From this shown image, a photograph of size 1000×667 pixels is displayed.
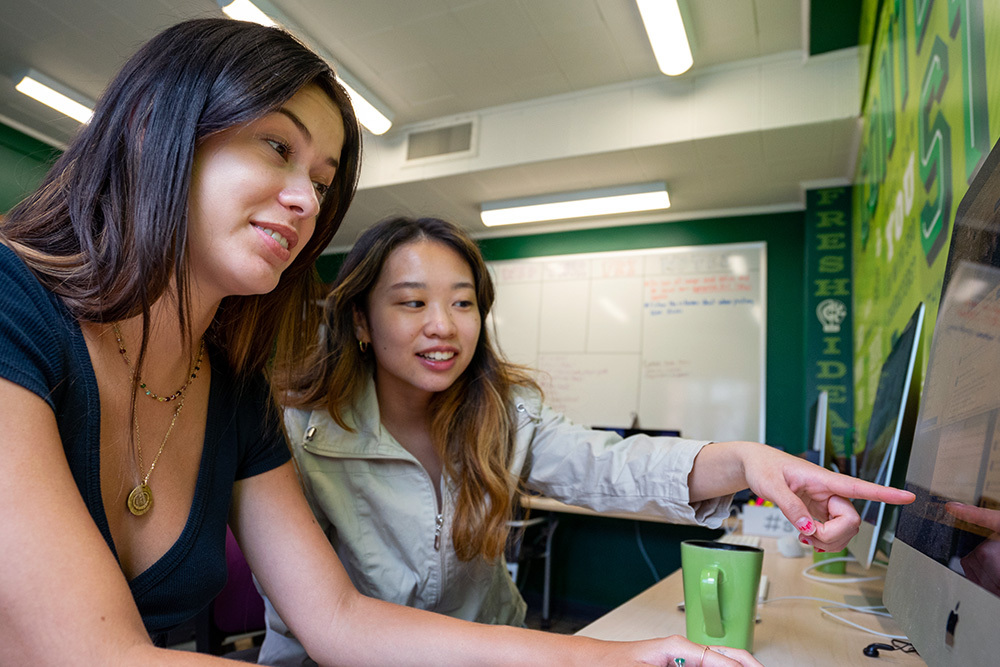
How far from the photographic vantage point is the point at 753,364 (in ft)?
13.0

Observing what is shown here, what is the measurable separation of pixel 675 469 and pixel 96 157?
885 millimetres

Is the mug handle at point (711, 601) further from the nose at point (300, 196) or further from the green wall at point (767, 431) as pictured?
the green wall at point (767, 431)

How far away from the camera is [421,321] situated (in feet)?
4.01

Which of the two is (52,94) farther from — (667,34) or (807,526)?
(807,526)

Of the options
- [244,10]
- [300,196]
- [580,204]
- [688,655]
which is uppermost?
[244,10]

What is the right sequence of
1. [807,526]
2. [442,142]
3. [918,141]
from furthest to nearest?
[442,142] < [918,141] < [807,526]

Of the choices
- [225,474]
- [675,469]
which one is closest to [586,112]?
[675,469]

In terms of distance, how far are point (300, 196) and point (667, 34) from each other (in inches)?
99.6

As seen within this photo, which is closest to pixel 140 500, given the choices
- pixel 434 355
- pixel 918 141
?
pixel 434 355

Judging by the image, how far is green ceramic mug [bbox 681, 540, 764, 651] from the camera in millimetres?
722

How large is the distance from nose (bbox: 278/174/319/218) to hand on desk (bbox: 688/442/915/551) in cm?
66

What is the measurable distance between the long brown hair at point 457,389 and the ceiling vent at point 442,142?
263cm

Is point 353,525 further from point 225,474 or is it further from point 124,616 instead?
point 124,616

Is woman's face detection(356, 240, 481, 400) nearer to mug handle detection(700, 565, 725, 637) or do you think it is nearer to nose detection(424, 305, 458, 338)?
nose detection(424, 305, 458, 338)
